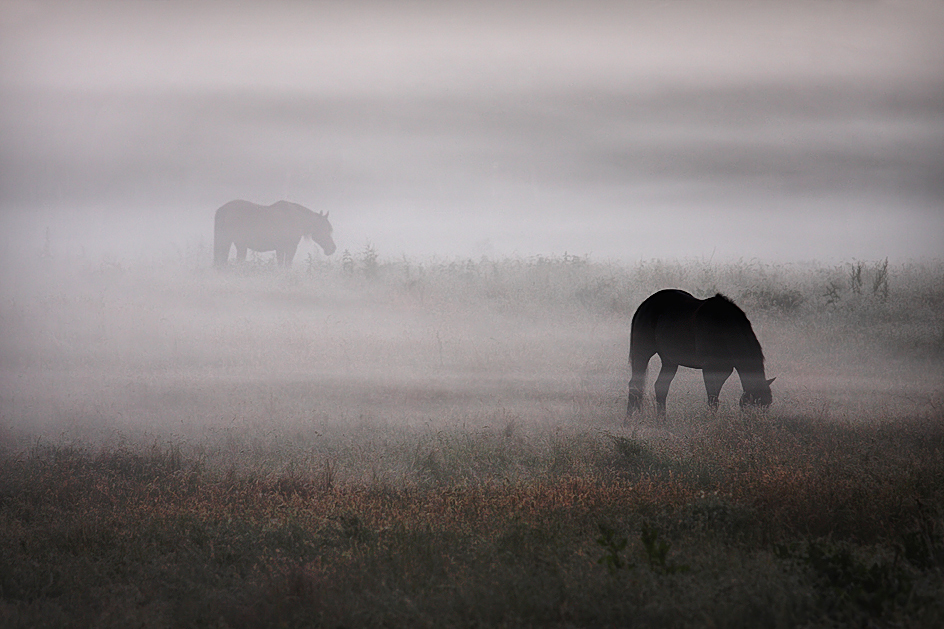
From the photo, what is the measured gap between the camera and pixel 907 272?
2088 centimetres

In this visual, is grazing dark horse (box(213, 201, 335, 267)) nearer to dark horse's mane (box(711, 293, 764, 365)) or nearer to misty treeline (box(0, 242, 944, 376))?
misty treeline (box(0, 242, 944, 376))

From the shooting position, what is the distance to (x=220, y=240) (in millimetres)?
21312

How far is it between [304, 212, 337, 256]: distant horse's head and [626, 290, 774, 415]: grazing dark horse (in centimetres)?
1286

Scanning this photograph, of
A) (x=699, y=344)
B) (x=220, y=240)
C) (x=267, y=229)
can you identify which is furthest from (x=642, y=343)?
(x=220, y=240)

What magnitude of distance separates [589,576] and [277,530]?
259 cm

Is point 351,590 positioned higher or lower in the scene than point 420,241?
lower

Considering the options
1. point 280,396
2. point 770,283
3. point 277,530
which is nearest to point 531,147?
point 770,283

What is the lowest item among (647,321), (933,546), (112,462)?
(112,462)

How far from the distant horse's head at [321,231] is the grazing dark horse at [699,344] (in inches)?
506

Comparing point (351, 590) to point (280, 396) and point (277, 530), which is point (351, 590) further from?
point (280, 396)

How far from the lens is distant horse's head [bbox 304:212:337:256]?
21267 mm

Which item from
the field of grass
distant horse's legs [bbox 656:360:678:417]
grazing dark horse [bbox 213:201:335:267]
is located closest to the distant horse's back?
grazing dark horse [bbox 213:201:335:267]

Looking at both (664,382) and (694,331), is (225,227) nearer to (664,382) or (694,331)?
(664,382)

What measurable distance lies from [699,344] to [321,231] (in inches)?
570
